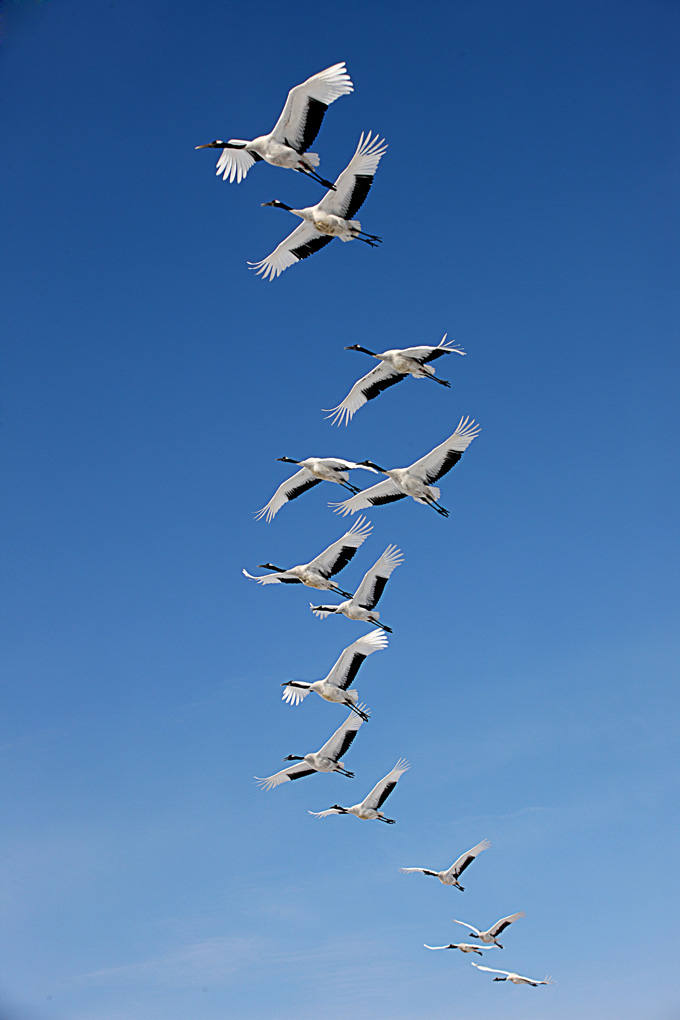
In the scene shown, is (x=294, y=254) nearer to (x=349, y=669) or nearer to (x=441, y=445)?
(x=441, y=445)

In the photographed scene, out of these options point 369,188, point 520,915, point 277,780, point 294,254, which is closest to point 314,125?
point 369,188

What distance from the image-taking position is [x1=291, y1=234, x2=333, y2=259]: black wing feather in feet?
127

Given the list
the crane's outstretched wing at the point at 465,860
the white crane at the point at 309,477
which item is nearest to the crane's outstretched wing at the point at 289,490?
the white crane at the point at 309,477

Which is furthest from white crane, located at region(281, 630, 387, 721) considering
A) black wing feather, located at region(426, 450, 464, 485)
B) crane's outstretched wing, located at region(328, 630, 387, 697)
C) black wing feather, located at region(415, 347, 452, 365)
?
black wing feather, located at region(415, 347, 452, 365)

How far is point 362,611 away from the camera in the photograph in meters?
41.1

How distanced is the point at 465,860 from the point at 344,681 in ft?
42.1

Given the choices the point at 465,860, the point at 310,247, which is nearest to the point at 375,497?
the point at 310,247

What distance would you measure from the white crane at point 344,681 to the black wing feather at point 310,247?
15.5 m

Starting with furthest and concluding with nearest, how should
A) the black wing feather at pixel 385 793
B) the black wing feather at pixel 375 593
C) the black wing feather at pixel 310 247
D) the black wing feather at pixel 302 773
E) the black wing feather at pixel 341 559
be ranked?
1. the black wing feather at pixel 385 793
2. the black wing feather at pixel 302 773
3. the black wing feather at pixel 341 559
4. the black wing feather at pixel 375 593
5. the black wing feather at pixel 310 247

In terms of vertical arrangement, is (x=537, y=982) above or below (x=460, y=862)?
below

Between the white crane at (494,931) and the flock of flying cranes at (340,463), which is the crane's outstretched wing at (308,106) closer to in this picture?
the flock of flying cranes at (340,463)

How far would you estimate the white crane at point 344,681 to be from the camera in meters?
40.6

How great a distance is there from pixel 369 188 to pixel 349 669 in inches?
754

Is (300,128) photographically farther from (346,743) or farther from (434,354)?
(346,743)
